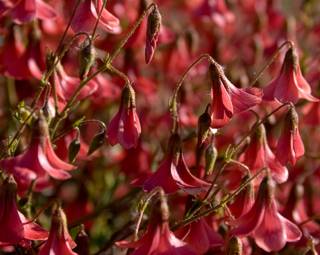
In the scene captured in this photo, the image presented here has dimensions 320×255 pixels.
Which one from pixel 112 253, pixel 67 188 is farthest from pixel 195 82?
pixel 112 253

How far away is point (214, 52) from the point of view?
3.38 meters

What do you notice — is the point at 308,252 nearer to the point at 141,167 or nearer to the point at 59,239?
the point at 59,239

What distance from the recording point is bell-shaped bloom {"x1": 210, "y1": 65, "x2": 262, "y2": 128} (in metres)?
2.09

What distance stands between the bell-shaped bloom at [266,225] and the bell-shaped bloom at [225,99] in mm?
176

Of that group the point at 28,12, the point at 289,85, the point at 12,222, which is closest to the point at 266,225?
the point at 289,85

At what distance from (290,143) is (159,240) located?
498 mm

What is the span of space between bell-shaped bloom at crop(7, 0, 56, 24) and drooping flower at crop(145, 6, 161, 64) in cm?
34

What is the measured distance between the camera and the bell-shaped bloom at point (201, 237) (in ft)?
6.82

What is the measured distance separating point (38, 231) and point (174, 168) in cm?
36

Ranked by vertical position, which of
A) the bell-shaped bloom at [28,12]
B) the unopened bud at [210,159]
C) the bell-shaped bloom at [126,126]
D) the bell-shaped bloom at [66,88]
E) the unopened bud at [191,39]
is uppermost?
the bell-shaped bloom at [28,12]

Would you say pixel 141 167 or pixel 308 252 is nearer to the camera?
pixel 308 252

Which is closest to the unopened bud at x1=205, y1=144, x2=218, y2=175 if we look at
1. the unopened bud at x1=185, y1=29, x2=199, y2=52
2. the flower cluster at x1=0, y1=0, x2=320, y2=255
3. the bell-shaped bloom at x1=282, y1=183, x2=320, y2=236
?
the flower cluster at x1=0, y1=0, x2=320, y2=255

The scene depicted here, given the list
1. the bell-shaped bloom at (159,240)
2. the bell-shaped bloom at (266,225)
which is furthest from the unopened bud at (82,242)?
the bell-shaped bloom at (266,225)

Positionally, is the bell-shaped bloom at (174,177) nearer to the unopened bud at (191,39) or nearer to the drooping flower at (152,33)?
the drooping flower at (152,33)
